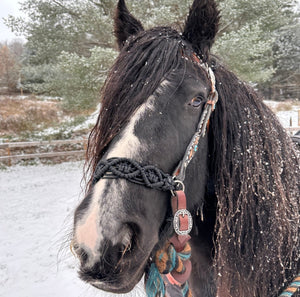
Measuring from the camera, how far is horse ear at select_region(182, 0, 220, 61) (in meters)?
1.43

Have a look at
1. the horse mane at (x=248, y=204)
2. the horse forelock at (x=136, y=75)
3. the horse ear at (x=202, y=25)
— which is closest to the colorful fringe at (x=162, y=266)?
the horse mane at (x=248, y=204)

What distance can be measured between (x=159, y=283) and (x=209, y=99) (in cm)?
97

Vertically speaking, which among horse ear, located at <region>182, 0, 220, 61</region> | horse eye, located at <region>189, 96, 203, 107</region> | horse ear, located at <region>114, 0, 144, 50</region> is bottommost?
horse eye, located at <region>189, 96, 203, 107</region>

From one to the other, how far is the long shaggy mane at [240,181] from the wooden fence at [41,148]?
11.1 m

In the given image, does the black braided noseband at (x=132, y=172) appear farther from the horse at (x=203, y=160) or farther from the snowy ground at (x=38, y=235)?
the snowy ground at (x=38, y=235)

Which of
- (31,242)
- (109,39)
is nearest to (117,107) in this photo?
(31,242)

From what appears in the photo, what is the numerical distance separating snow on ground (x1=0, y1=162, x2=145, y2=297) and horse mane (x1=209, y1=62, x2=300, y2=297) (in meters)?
0.76

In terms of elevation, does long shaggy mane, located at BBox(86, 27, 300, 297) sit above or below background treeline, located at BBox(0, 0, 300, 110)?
below

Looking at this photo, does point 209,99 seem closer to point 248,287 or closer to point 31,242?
point 248,287

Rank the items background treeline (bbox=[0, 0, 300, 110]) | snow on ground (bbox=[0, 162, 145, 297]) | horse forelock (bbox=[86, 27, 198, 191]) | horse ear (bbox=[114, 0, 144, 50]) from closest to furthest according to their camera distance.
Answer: horse forelock (bbox=[86, 27, 198, 191]), horse ear (bbox=[114, 0, 144, 50]), snow on ground (bbox=[0, 162, 145, 297]), background treeline (bbox=[0, 0, 300, 110])

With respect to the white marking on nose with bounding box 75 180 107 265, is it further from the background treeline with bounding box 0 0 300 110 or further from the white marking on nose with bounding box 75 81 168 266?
the background treeline with bounding box 0 0 300 110

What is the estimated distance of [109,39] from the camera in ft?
30.4

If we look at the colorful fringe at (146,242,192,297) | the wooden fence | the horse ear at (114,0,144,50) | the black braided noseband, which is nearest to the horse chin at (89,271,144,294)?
the colorful fringe at (146,242,192,297)

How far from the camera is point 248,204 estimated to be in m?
1.44
